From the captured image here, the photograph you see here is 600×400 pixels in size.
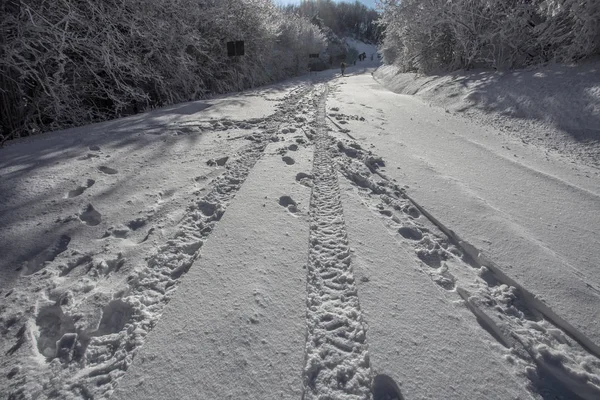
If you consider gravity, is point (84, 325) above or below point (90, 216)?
below

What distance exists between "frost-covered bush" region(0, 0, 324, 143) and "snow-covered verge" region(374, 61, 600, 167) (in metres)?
6.83

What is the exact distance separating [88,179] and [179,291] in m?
1.74

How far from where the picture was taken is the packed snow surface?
3.39ft

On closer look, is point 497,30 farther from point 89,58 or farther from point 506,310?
Answer: point 89,58

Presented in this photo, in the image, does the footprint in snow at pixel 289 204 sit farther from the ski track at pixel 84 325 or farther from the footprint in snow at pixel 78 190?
the footprint in snow at pixel 78 190

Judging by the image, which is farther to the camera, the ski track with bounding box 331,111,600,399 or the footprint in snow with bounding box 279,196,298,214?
the footprint in snow with bounding box 279,196,298,214

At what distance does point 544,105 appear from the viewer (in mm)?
4309

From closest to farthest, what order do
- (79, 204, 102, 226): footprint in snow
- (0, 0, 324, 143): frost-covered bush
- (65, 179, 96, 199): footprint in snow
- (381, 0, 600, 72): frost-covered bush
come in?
(79, 204, 102, 226): footprint in snow < (65, 179, 96, 199): footprint in snow < (0, 0, 324, 143): frost-covered bush < (381, 0, 600, 72): frost-covered bush

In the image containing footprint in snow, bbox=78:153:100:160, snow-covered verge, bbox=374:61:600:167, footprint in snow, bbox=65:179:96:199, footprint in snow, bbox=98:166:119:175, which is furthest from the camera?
snow-covered verge, bbox=374:61:600:167

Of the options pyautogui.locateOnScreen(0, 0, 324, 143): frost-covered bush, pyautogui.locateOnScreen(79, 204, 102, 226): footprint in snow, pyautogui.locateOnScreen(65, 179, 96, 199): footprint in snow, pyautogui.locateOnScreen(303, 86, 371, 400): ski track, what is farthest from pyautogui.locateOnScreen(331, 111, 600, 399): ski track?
pyautogui.locateOnScreen(0, 0, 324, 143): frost-covered bush

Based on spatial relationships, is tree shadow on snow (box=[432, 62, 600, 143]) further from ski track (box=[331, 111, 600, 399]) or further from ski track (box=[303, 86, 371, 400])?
ski track (box=[303, 86, 371, 400])

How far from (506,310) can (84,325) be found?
1777 millimetres

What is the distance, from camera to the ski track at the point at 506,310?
1.05 metres


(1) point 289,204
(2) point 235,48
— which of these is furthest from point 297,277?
→ (2) point 235,48
